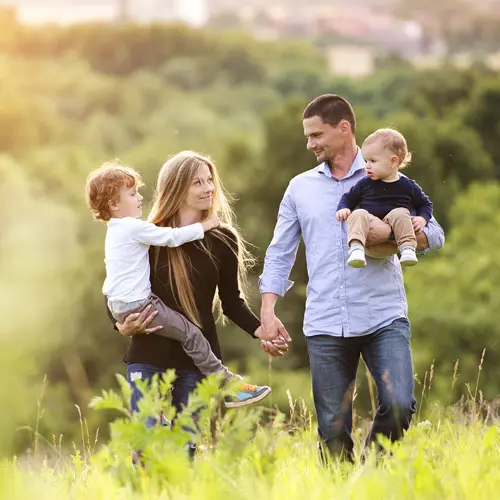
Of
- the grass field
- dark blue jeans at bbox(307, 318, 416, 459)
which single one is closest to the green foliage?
dark blue jeans at bbox(307, 318, 416, 459)

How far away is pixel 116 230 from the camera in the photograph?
4.60 meters

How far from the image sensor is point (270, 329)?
190 inches

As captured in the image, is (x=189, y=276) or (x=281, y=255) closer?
(x=189, y=276)

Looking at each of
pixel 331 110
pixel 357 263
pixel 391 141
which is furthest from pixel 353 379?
pixel 331 110

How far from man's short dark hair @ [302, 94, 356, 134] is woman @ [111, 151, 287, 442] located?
1.77ft

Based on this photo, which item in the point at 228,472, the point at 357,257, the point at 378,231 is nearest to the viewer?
the point at 228,472

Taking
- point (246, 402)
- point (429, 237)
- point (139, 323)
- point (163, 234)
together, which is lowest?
point (246, 402)

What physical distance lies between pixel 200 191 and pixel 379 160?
791 mm

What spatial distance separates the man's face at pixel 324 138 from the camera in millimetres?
4883

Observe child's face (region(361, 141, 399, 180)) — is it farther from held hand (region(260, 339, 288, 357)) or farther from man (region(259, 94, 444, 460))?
held hand (region(260, 339, 288, 357))

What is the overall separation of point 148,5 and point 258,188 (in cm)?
5824

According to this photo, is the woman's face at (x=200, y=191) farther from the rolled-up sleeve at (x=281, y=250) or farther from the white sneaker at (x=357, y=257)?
the white sneaker at (x=357, y=257)

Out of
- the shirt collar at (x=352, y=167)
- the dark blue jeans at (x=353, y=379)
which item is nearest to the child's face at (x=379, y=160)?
the shirt collar at (x=352, y=167)

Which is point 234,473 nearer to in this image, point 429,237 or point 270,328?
point 270,328
